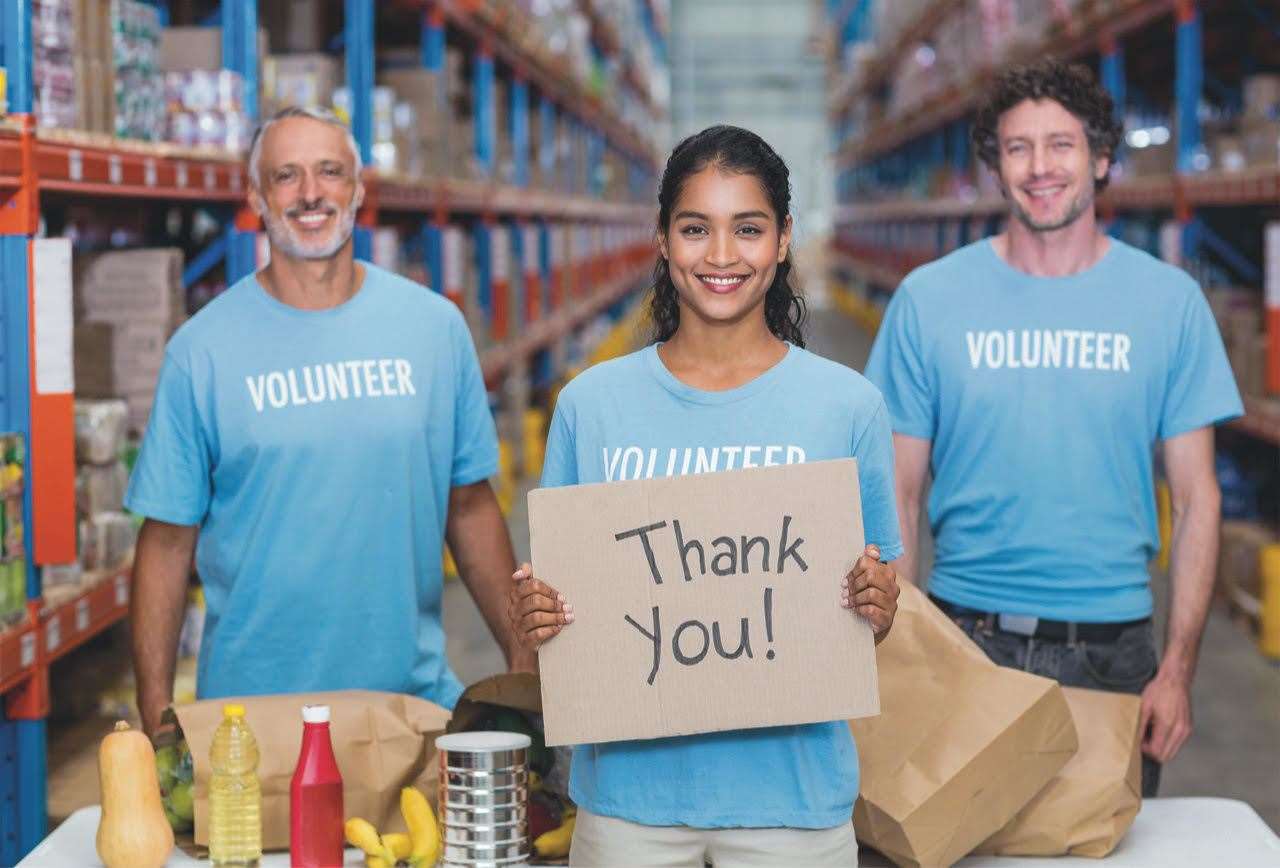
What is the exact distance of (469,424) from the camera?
307 centimetres

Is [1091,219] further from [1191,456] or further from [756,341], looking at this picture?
[756,341]

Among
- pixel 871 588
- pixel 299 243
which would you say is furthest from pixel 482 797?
pixel 299 243

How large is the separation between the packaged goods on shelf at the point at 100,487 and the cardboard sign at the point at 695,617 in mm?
2280

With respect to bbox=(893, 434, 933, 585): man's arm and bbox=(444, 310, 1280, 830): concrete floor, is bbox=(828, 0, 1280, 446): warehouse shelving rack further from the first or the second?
bbox=(893, 434, 933, 585): man's arm

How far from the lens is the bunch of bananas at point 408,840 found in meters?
2.30

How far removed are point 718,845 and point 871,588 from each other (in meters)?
0.37

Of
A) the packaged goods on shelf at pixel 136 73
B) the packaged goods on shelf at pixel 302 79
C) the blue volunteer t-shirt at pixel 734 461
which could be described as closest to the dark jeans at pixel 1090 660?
the blue volunteer t-shirt at pixel 734 461

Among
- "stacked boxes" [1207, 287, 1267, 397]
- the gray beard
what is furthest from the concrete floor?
the gray beard

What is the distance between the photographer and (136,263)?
15.3 feet

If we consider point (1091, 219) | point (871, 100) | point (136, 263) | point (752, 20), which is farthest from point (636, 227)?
point (1091, 219)

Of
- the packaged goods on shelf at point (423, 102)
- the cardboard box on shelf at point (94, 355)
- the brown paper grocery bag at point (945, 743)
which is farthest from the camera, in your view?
the packaged goods on shelf at point (423, 102)

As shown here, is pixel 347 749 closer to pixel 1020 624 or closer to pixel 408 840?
pixel 408 840

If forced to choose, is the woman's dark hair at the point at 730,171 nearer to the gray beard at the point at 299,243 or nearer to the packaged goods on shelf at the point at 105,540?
the gray beard at the point at 299,243

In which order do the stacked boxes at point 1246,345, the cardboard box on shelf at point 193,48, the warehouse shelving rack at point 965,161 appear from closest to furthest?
the cardboard box on shelf at point 193,48 → the stacked boxes at point 1246,345 → the warehouse shelving rack at point 965,161
